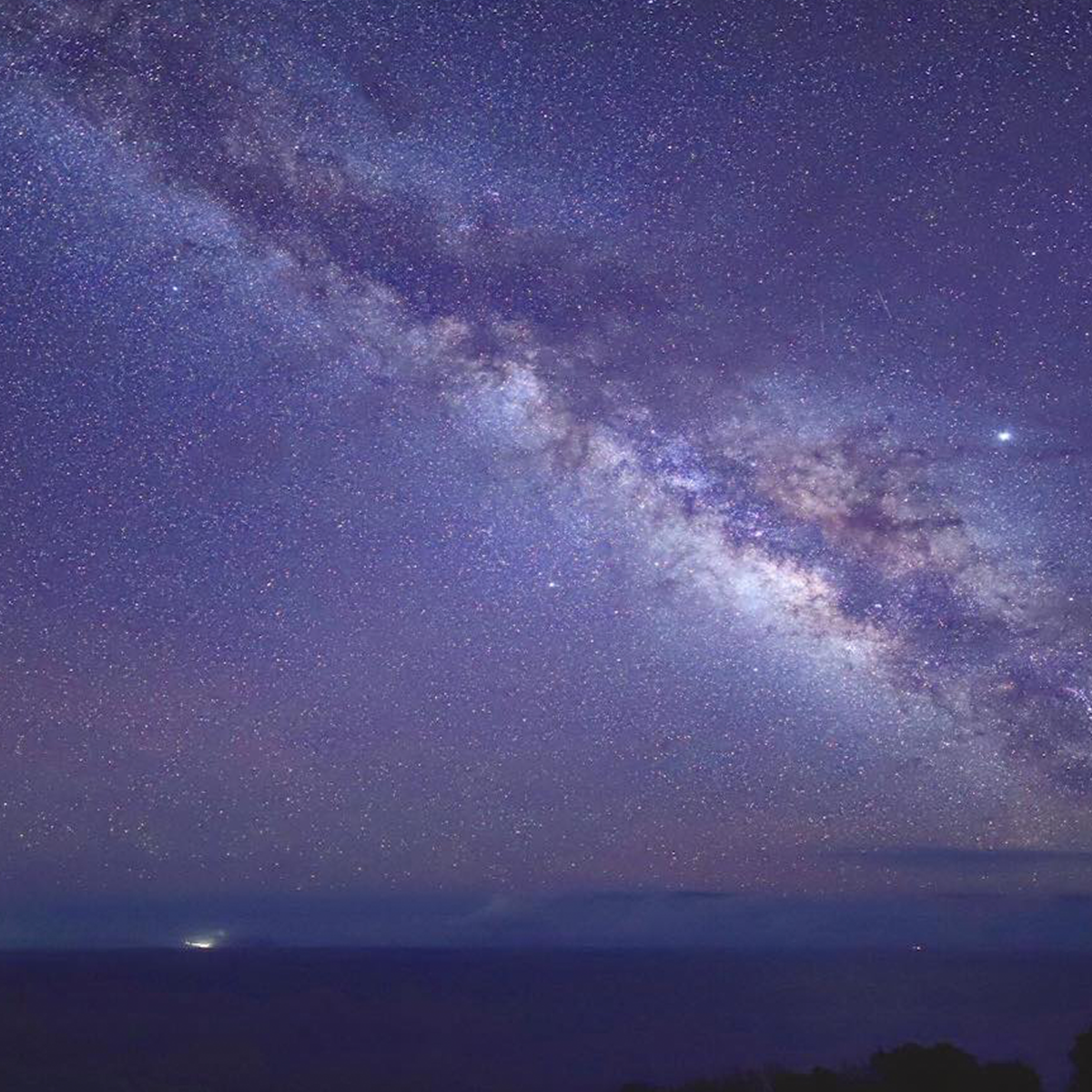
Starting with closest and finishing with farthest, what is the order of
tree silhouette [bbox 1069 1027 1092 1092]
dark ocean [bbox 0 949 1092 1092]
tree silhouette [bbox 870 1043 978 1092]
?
1. tree silhouette [bbox 1069 1027 1092 1092]
2. tree silhouette [bbox 870 1043 978 1092]
3. dark ocean [bbox 0 949 1092 1092]

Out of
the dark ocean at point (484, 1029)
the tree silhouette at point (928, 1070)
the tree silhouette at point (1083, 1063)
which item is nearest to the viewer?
the tree silhouette at point (1083, 1063)

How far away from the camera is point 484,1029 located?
69062 mm

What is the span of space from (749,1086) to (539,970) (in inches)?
6910

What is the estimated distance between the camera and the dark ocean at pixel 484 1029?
47188 millimetres

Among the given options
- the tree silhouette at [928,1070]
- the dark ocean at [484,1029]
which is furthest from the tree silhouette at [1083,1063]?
the dark ocean at [484,1029]

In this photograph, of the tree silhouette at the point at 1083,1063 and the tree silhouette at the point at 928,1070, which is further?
the tree silhouette at the point at 928,1070

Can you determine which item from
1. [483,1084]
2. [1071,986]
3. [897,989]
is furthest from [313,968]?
[483,1084]

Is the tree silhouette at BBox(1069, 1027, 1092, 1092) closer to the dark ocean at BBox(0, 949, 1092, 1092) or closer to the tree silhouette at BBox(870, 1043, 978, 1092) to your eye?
the tree silhouette at BBox(870, 1043, 978, 1092)

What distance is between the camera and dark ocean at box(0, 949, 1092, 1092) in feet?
155

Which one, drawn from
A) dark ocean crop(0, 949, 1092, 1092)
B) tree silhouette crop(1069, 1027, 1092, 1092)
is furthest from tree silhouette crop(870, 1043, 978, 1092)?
dark ocean crop(0, 949, 1092, 1092)

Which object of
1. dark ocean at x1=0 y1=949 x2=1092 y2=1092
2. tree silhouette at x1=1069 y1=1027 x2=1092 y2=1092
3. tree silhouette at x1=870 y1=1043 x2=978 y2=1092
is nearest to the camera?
tree silhouette at x1=1069 y1=1027 x2=1092 y2=1092

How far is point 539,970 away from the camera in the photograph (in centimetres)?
17988

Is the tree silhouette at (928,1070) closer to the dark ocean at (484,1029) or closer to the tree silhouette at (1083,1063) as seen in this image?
the tree silhouette at (1083,1063)

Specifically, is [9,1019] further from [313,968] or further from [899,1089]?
[313,968]
